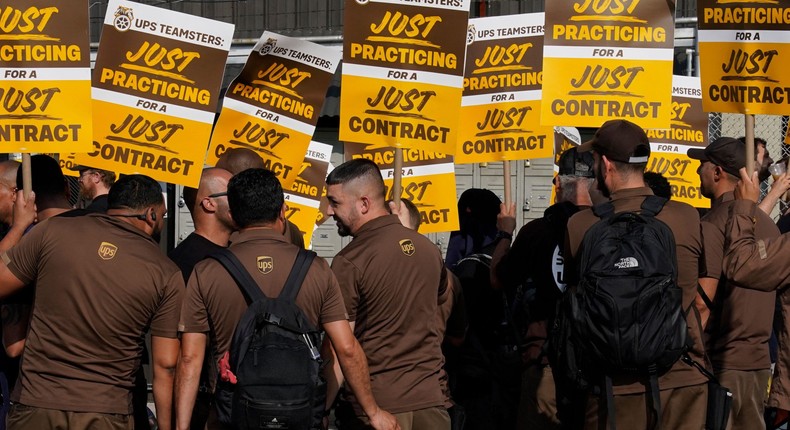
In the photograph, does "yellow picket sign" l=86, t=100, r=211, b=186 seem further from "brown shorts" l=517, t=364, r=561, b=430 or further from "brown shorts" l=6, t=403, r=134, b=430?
"brown shorts" l=6, t=403, r=134, b=430

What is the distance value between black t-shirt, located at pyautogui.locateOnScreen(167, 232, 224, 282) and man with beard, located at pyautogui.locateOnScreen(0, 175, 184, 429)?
507 millimetres

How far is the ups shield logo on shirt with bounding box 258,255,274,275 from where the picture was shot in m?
5.20

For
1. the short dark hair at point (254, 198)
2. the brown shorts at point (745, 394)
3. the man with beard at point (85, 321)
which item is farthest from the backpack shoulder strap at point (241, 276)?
the brown shorts at point (745, 394)

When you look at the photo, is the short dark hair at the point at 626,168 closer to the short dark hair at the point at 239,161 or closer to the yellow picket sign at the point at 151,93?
the short dark hair at the point at 239,161

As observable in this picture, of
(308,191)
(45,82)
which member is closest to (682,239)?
(45,82)

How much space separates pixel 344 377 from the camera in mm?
5469

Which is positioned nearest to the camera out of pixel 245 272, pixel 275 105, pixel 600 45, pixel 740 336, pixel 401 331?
pixel 245 272

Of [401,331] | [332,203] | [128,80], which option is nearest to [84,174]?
[128,80]

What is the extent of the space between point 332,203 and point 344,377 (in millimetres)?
1044

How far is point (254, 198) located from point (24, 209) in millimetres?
1610

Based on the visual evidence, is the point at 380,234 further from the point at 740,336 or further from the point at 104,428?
the point at 740,336

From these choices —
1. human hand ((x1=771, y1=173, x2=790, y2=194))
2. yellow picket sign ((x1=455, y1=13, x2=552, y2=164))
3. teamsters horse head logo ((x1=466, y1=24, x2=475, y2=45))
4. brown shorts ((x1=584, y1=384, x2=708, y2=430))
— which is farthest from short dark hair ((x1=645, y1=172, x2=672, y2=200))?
brown shorts ((x1=584, y1=384, x2=708, y2=430))

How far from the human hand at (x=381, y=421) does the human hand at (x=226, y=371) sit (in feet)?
2.60

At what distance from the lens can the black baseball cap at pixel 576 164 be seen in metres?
7.00
